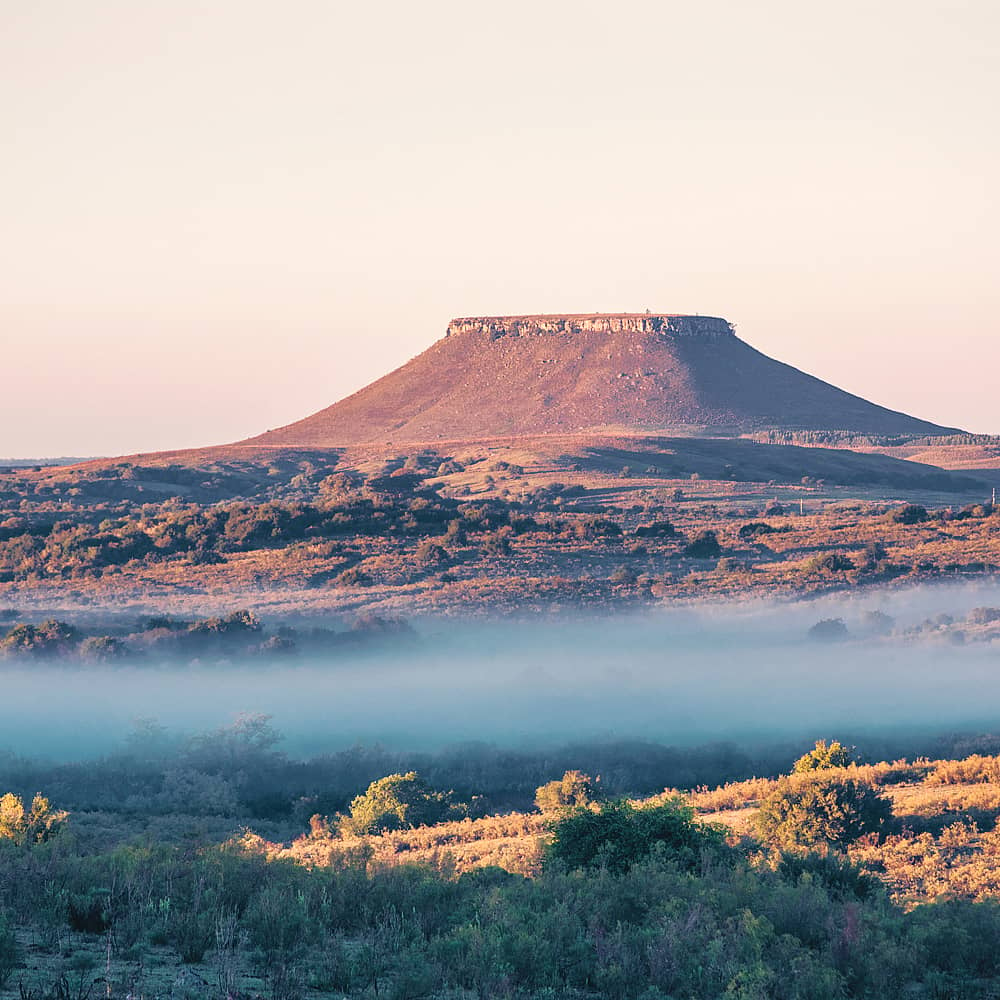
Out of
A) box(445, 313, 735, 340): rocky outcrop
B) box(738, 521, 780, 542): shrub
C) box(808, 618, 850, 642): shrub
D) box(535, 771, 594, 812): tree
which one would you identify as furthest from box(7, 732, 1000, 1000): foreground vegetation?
box(445, 313, 735, 340): rocky outcrop

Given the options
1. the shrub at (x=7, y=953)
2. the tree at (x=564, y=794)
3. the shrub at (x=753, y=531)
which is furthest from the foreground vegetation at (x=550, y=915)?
the shrub at (x=753, y=531)

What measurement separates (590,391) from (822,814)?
155 meters

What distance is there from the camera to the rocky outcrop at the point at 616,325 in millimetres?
191750

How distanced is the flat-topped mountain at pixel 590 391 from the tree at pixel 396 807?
129 m

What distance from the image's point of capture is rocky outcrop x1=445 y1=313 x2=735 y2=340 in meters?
192

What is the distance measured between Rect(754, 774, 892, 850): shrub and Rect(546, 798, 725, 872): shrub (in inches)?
88.7

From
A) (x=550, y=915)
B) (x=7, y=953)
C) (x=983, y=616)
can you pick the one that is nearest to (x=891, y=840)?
(x=550, y=915)

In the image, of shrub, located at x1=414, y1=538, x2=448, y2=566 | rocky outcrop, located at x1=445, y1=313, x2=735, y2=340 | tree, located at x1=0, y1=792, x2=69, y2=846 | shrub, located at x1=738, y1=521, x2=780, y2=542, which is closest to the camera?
tree, located at x1=0, y1=792, x2=69, y2=846

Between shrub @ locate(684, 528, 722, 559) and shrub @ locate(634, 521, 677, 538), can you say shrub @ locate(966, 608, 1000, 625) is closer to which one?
shrub @ locate(684, 528, 722, 559)

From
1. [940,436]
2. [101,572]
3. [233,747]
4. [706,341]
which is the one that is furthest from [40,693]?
[706,341]

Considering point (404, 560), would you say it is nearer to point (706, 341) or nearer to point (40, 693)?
point (40, 693)

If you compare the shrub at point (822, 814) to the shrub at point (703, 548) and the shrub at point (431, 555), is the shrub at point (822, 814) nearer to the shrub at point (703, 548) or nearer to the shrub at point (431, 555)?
the shrub at point (431, 555)

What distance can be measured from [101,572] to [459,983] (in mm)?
48374

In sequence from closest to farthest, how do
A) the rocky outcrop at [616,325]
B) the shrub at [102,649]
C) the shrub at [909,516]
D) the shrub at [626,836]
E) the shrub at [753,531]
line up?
the shrub at [626,836] → the shrub at [102,649] → the shrub at [753,531] → the shrub at [909,516] → the rocky outcrop at [616,325]
